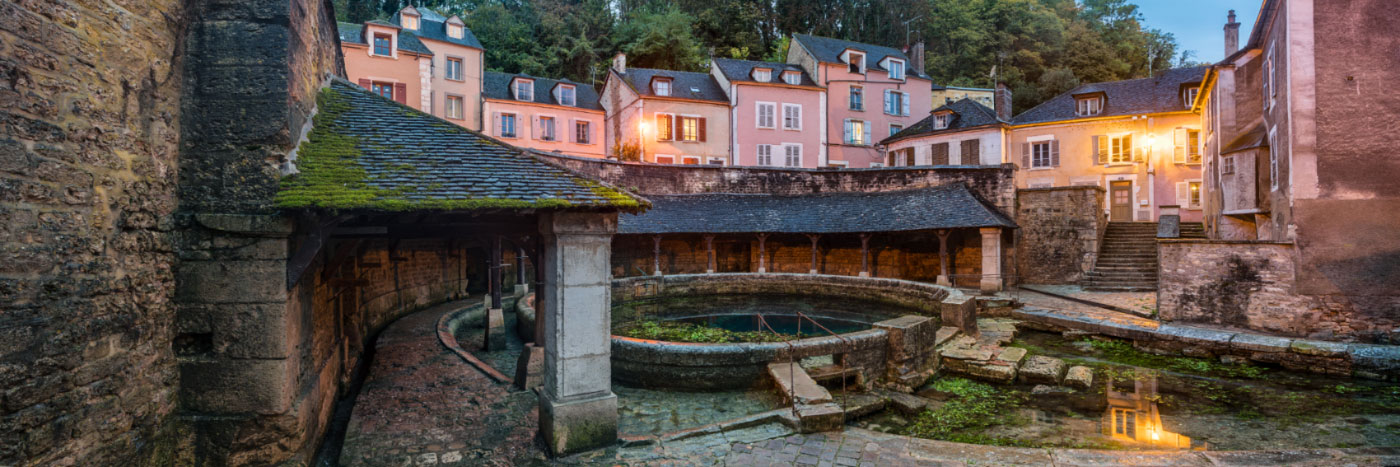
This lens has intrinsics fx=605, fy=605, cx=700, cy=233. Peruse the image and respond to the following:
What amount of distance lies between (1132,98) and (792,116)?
13286 mm

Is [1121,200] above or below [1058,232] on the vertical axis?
above

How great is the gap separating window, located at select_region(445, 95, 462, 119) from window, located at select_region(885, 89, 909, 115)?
739 inches

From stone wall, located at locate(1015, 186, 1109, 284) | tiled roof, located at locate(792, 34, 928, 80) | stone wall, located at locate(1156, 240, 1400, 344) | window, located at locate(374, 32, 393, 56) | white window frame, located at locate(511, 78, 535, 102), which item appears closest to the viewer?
stone wall, located at locate(1156, 240, 1400, 344)

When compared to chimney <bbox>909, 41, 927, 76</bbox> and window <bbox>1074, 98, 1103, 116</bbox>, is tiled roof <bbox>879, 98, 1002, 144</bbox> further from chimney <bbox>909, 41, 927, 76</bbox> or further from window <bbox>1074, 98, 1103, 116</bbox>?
chimney <bbox>909, 41, 927, 76</bbox>

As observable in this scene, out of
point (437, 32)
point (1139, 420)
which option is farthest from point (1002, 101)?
point (437, 32)

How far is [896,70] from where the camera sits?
92.3 ft

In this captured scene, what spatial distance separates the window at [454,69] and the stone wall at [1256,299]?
24.2m

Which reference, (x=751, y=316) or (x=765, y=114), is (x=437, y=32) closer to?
(x=765, y=114)

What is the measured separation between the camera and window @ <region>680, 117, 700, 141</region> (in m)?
25.8

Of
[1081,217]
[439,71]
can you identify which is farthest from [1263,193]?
[439,71]

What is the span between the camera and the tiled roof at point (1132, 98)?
2305 cm

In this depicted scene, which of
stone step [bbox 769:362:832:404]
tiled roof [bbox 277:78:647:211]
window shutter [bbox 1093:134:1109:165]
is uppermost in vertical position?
window shutter [bbox 1093:134:1109:165]

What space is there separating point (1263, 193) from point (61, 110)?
58.6 ft

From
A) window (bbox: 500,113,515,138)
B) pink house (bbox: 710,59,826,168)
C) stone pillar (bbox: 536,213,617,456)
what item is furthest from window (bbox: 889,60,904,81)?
stone pillar (bbox: 536,213,617,456)
